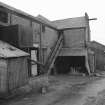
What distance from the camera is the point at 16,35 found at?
9.64 m

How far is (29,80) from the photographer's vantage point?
9352mm

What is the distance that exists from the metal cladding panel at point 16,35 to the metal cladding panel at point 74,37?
373 inches

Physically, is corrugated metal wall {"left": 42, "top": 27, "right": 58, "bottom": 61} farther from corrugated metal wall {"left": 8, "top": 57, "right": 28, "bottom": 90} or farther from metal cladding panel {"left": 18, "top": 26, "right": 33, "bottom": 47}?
corrugated metal wall {"left": 8, "top": 57, "right": 28, "bottom": 90}

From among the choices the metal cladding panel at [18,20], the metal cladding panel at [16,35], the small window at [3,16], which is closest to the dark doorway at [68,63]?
the metal cladding panel at [18,20]

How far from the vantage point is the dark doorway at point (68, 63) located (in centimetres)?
1828

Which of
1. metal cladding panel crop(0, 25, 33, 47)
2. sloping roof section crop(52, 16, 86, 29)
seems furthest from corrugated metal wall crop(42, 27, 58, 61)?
metal cladding panel crop(0, 25, 33, 47)

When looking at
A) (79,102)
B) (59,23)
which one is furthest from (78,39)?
(79,102)

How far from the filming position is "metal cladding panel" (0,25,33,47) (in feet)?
31.7

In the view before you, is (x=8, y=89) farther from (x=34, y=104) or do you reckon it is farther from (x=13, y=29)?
(x=13, y=29)

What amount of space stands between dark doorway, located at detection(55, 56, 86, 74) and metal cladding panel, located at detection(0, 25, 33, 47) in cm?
887

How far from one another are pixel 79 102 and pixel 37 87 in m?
3.64

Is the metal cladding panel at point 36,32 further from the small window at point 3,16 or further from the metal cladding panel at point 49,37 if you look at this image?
the small window at point 3,16

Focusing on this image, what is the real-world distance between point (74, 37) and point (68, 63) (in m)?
3.72

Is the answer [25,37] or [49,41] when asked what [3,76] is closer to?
[25,37]
